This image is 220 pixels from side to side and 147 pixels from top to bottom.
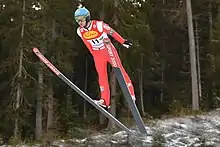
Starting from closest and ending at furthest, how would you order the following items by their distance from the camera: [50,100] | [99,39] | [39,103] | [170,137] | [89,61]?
[99,39], [170,137], [39,103], [50,100], [89,61]

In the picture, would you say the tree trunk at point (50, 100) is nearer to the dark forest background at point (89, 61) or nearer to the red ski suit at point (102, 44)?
the dark forest background at point (89, 61)

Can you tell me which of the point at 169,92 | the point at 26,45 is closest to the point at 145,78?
the point at 169,92

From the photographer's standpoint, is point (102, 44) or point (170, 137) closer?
point (102, 44)

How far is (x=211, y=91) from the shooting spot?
20.8m

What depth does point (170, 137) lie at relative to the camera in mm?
12688

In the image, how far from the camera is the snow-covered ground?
12080mm

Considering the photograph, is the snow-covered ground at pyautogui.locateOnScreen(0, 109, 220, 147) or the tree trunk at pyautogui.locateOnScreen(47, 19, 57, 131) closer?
the snow-covered ground at pyautogui.locateOnScreen(0, 109, 220, 147)

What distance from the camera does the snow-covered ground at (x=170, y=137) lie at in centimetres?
1208

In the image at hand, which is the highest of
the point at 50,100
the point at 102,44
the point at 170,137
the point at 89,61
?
the point at 89,61

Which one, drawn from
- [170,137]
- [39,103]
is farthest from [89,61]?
[170,137]

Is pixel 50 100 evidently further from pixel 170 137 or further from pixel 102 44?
pixel 102 44

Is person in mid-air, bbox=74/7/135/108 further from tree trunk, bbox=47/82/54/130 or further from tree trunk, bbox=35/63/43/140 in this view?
tree trunk, bbox=47/82/54/130

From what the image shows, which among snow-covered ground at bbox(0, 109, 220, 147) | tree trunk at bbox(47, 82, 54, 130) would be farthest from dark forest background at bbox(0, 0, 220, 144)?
snow-covered ground at bbox(0, 109, 220, 147)

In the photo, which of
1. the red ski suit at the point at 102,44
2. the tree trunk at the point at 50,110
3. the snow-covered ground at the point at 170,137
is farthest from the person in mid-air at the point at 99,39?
the tree trunk at the point at 50,110
